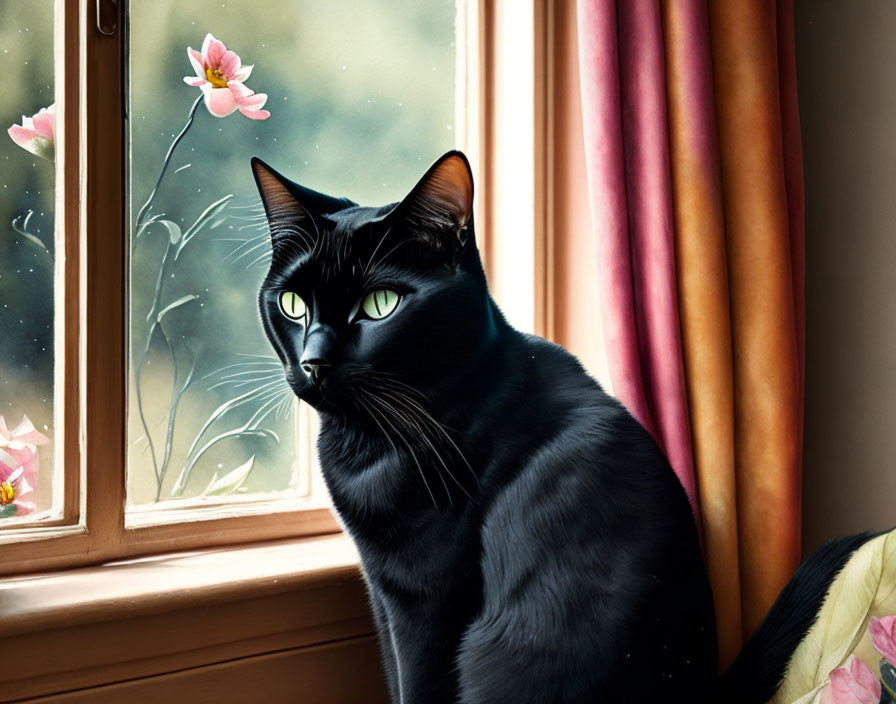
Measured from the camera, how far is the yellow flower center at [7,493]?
1.01m

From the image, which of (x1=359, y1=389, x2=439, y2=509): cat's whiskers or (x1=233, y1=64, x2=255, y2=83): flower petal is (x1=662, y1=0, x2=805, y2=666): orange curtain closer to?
(x1=359, y1=389, x2=439, y2=509): cat's whiskers

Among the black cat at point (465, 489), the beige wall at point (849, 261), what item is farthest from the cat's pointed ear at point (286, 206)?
the beige wall at point (849, 261)

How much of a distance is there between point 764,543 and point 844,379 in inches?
13.5

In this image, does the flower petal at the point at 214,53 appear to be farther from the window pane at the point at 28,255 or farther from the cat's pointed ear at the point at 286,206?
the cat's pointed ear at the point at 286,206

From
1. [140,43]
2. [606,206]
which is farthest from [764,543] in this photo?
[140,43]

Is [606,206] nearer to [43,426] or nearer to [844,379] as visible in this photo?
[844,379]

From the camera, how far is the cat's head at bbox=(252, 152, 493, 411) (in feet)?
2.74

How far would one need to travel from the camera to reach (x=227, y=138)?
1178 mm

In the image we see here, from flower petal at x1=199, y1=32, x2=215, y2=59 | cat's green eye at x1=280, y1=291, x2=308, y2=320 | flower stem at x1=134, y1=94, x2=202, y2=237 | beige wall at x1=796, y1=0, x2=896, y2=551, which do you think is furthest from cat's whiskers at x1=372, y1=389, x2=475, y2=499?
beige wall at x1=796, y1=0, x2=896, y2=551

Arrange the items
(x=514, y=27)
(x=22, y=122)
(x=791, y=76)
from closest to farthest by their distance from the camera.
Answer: (x=22, y=122) < (x=791, y=76) < (x=514, y=27)

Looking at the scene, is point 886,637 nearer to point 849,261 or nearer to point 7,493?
point 849,261

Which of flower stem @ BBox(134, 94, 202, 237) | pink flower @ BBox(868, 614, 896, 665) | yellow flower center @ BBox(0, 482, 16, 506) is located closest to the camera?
pink flower @ BBox(868, 614, 896, 665)

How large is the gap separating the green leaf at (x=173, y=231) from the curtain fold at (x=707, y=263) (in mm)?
599

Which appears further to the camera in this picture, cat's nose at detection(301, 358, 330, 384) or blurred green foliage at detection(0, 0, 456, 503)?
blurred green foliage at detection(0, 0, 456, 503)
